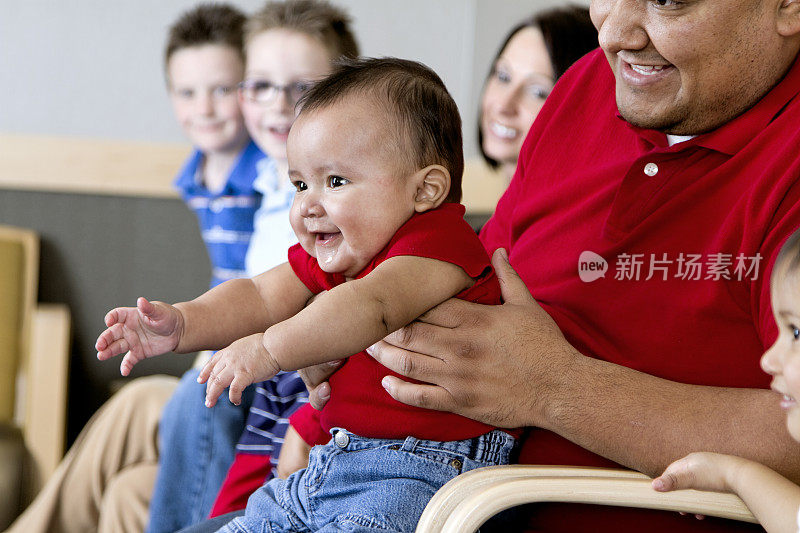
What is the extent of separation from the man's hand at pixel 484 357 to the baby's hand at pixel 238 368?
194 mm

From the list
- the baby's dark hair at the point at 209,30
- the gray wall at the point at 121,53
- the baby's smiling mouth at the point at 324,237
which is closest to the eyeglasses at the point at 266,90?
the baby's dark hair at the point at 209,30

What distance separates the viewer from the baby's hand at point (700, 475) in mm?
1016

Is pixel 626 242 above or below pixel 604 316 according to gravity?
above

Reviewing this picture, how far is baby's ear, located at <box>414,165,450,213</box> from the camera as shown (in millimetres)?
1147

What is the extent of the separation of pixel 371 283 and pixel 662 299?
0.39m

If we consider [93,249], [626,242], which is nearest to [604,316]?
[626,242]

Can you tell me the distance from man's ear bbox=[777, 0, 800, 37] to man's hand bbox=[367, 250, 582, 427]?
0.48m

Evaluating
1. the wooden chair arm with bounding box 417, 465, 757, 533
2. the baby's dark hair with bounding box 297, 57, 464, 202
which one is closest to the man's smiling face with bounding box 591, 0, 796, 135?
the baby's dark hair with bounding box 297, 57, 464, 202

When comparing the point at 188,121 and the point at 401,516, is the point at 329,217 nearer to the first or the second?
the point at 401,516

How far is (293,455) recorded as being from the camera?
1375 mm

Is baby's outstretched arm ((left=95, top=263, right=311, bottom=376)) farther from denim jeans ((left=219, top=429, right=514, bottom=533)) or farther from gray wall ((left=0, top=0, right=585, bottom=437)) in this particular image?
gray wall ((left=0, top=0, right=585, bottom=437))

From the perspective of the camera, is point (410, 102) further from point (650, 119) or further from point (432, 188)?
point (650, 119)

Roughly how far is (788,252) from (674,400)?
0.86ft

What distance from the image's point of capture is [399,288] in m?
1.06
